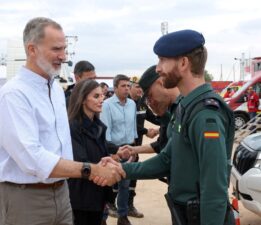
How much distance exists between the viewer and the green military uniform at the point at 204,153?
223cm

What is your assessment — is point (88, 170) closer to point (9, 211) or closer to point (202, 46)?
point (9, 211)

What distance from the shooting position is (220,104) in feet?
7.72

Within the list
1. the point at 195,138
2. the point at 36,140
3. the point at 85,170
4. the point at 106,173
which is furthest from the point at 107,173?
the point at 195,138

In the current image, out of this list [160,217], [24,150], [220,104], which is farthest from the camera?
[160,217]

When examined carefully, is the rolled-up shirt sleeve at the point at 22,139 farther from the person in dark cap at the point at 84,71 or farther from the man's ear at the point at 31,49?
the person in dark cap at the point at 84,71

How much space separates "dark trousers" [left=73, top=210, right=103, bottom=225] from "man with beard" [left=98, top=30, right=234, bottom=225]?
1.69 metres

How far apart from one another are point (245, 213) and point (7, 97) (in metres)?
4.45

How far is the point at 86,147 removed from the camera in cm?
410

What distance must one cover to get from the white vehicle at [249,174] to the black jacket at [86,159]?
5.13ft

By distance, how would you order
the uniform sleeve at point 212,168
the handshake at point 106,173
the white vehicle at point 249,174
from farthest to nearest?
the white vehicle at point 249,174, the handshake at point 106,173, the uniform sleeve at point 212,168

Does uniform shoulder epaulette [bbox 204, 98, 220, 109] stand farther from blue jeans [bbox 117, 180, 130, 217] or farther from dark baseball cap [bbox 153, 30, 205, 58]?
blue jeans [bbox 117, 180, 130, 217]

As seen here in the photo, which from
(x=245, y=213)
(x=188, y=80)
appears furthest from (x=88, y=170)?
(x=245, y=213)

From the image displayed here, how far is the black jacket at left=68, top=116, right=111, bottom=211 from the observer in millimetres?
Result: 4035

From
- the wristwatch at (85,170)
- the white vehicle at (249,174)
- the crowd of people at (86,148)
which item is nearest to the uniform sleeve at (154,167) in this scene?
the crowd of people at (86,148)
